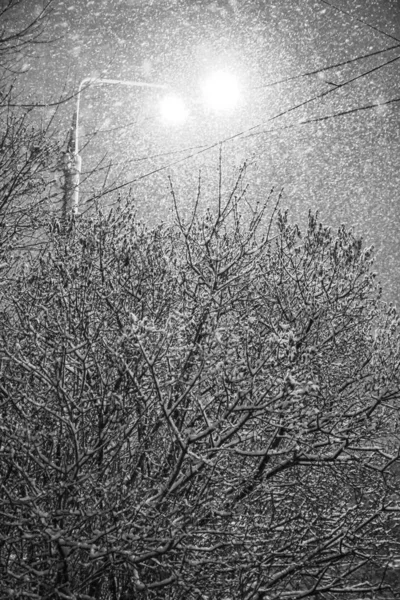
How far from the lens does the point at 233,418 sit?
676 cm

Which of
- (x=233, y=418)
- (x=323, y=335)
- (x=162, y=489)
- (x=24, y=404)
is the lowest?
(x=323, y=335)

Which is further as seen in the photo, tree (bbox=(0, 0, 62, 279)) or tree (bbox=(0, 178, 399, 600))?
tree (bbox=(0, 0, 62, 279))

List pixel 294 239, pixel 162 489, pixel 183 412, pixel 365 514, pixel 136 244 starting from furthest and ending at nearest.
→ pixel 294 239, pixel 136 244, pixel 365 514, pixel 183 412, pixel 162 489

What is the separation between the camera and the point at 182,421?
6371 millimetres

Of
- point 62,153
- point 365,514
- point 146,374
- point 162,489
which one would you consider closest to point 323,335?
point 365,514

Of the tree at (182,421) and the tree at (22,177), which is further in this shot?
the tree at (22,177)

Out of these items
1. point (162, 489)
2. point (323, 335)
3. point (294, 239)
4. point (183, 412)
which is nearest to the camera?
point (162, 489)

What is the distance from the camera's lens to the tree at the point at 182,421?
16.1 feet

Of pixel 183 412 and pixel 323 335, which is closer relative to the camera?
pixel 183 412

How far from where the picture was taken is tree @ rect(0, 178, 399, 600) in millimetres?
4898

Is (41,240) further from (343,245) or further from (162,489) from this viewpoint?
(162,489)

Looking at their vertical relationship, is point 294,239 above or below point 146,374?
below

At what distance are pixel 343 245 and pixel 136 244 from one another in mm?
3488

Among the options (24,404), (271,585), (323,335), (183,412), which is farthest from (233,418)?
(323,335)
